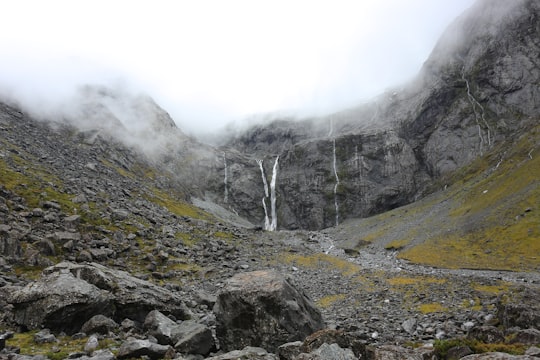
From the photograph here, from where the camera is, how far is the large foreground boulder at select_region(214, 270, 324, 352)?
18453mm

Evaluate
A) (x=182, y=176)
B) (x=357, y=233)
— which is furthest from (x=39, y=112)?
(x=357, y=233)

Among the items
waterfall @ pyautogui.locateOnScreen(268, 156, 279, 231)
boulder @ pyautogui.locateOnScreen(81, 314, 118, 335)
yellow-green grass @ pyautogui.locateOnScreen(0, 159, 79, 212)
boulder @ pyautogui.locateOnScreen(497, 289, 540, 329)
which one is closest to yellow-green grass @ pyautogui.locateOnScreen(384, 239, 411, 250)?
boulder @ pyautogui.locateOnScreen(497, 289, 540, 329)

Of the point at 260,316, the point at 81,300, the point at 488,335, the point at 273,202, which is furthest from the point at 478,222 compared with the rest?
the point at 273,202

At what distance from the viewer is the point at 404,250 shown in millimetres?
90688

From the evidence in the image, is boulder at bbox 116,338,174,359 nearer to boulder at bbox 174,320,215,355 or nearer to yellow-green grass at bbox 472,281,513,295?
boulder at bbox 174,320,215,355

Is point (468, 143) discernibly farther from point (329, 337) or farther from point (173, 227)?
point (329, 337)

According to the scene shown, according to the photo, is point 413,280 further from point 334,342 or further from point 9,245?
point 9,245

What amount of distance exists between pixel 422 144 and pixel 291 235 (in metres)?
109

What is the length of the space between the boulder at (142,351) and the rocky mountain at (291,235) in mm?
76

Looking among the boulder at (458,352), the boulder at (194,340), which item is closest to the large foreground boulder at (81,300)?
the boulder at (194,340)

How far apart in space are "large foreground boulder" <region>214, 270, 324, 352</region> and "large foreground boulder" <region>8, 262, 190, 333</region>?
14.7 ft

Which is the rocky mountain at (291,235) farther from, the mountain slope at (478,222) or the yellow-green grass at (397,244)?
the yellow-green grass at (397,244)

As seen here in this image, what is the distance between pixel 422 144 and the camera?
191750 mm

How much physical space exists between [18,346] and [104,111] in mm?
160243
